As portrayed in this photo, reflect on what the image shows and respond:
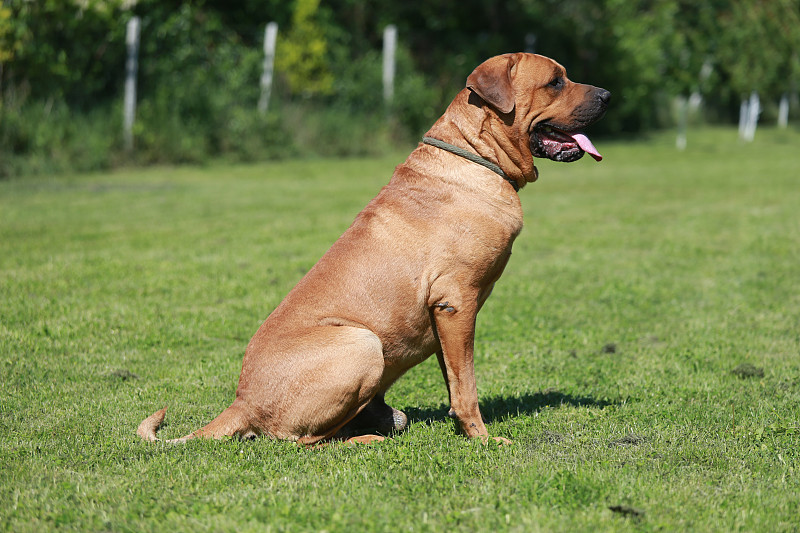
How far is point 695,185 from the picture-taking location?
17.3m

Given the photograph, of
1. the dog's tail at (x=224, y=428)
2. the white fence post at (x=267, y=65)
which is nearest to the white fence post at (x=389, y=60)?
the white fence post at (x=267, y=65)

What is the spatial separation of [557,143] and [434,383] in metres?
1.90

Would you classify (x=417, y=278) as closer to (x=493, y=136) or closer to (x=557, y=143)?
(x=493, y=136)

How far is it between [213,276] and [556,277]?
352 centimetres

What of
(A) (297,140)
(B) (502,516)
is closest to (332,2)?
(A) (297,140)

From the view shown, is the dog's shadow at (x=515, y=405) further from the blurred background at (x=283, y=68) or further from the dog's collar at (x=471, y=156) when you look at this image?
the blurred background at (x=283, y=68)

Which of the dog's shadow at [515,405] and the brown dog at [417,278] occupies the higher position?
the brown dog at [417,278]

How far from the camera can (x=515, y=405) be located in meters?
5.01

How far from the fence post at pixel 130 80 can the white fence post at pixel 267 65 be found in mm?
3313

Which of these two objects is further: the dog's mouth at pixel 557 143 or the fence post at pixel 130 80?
the fence post at pixel 130 80

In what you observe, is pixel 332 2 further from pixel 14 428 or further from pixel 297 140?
pixel 14 428

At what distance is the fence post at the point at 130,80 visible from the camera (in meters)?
17.5

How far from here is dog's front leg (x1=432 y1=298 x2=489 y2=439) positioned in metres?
4.18

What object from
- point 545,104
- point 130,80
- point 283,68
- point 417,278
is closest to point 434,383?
point 417,278
